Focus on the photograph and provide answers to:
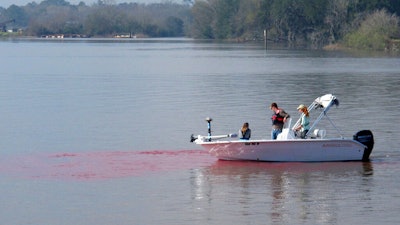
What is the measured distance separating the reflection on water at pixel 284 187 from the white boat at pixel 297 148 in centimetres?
19

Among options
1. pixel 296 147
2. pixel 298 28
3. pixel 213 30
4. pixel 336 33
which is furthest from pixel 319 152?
pixel 213 30

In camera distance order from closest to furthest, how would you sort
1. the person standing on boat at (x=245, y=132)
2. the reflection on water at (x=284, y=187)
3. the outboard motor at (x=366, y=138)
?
the reflection on water at (x=284, y=187) → the outboard motor at (x=366, y=138) → the person standing on boat at (x=245, y=132)

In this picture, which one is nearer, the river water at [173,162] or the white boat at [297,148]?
the river water at [173,162]

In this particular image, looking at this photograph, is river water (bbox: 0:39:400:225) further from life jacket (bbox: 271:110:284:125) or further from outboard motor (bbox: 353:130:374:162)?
life jacket (bbox: 271:110:284:125)

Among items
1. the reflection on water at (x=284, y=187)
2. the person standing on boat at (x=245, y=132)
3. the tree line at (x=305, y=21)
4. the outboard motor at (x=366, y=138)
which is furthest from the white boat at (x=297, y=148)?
the tree line at (x=305, y=21)

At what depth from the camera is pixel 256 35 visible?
156375mm

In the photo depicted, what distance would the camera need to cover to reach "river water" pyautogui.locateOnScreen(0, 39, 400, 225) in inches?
775

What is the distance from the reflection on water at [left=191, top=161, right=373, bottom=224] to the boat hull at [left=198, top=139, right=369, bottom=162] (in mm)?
177

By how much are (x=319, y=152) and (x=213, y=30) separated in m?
155

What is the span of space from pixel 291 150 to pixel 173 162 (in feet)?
10.3

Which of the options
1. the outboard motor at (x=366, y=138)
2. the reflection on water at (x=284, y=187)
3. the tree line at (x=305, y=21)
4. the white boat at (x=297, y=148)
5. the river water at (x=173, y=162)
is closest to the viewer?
the reflection on water at (x=284, y=187)

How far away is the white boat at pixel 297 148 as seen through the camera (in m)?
24.0

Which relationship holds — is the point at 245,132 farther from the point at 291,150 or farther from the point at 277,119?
the point at 291,150

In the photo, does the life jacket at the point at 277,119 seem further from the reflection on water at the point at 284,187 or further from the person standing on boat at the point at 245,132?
the reflection on water at the point at 284,187
